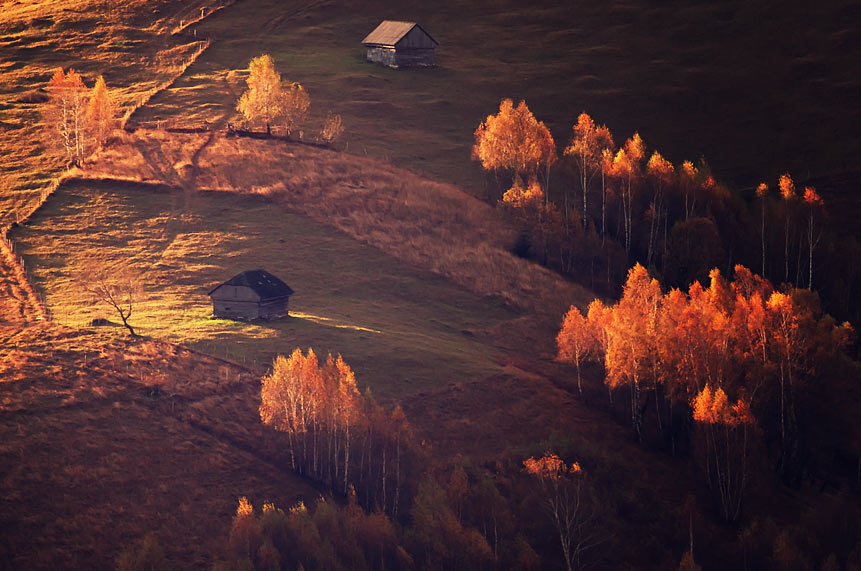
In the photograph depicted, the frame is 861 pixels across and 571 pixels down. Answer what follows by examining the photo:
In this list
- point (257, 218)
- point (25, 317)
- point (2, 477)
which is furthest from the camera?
point (257, 218)

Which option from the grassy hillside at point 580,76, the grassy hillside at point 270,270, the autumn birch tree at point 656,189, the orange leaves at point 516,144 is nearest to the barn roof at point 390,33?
the grassy hillside at point 580,76

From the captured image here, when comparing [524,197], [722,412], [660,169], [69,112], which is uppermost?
[69,112]

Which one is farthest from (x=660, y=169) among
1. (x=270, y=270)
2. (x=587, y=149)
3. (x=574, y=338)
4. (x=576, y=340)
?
(x=270, y=270)

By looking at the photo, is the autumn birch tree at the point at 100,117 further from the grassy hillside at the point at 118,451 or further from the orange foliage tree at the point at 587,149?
the orange foliage tree at the point at 587,149

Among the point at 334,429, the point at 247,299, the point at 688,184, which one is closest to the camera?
the point at 334,429

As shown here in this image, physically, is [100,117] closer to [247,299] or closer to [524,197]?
[247,299]

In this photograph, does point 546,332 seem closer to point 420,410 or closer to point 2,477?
point 420,410

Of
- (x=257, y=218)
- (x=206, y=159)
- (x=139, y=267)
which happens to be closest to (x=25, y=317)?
(x=139, y=267)
